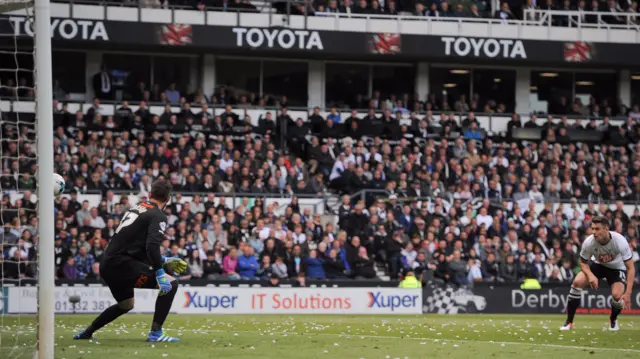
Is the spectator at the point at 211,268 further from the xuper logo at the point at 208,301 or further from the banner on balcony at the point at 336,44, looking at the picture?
the banner on balcony at the point at 336,44

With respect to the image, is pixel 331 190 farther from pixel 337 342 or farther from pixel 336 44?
pixel 337 342

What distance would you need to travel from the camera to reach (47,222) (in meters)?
9.47

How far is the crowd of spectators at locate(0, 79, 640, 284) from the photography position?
991 inches

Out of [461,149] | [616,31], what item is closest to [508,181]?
[461,149]

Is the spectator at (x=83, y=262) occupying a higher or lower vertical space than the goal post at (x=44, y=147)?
lower

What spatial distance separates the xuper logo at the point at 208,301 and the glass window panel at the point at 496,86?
17.4 meters

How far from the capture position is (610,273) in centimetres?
1638

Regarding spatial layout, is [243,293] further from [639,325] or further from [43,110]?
[43,110]

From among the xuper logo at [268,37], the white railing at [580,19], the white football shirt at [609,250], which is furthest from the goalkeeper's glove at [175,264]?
the white railing at [580,19]

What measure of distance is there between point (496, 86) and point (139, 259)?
28294 mm

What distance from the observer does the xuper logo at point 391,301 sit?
24.7 metres

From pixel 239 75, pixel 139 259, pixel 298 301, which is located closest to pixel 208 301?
pixel 298 301

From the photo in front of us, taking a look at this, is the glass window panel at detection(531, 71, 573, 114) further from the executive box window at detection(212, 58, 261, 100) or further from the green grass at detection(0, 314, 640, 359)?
the green grass at detection(0, 314, 640, 359)

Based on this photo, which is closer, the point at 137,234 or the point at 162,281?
the point at 162,281
